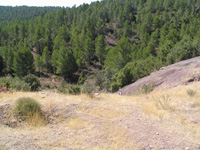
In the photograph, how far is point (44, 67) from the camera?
42.3 m

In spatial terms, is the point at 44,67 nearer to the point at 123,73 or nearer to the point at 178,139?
the point at 123,73

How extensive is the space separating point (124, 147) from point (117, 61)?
92.7 feet

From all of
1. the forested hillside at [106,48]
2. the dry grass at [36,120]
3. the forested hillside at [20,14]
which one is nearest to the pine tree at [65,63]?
the forested hillside at [106,48]

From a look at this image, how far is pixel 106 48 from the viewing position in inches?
1790

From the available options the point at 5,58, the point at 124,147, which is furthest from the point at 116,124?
the point at 5,58

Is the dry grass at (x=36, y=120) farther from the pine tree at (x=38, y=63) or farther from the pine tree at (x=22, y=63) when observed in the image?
the pine tree at (x=38, y=63)

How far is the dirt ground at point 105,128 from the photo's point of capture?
321 cm

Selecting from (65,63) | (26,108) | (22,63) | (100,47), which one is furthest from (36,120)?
(100,47)

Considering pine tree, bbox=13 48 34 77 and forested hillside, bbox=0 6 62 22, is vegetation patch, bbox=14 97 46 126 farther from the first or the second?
forested hillside, bbox=0 6 62 22

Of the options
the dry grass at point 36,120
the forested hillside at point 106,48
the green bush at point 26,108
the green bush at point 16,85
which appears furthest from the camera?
the forested hillside at point 106,48

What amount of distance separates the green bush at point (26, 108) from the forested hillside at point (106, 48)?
43.6 feet

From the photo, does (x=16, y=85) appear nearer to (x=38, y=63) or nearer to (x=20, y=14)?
(x=38, y=63)

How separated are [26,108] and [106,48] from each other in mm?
42072

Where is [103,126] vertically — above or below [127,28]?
below
